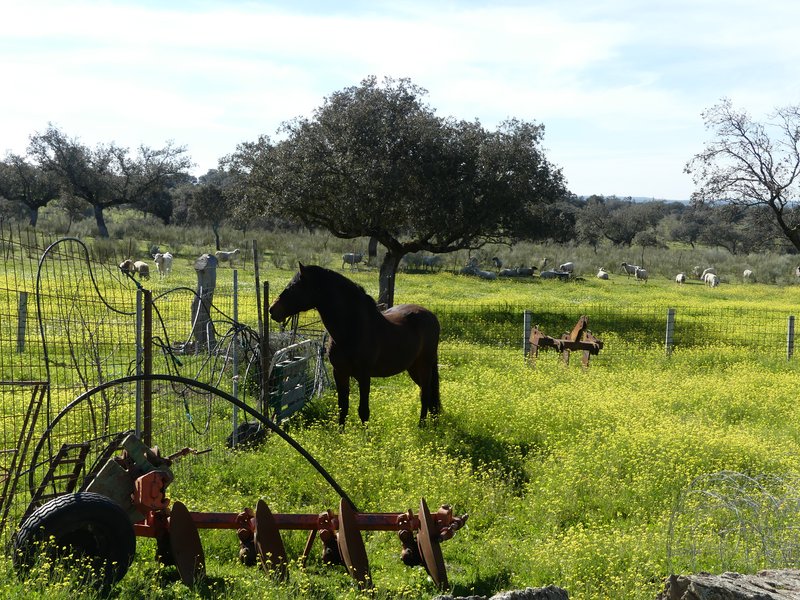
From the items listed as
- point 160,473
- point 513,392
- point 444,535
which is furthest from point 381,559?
point 513,392

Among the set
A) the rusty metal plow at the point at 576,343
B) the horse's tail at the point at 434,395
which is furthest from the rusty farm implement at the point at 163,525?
the rusty metal plow at the point at 576,343

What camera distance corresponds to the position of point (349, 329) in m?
9.86

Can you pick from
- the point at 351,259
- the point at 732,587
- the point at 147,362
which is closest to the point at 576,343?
the point at 147,362

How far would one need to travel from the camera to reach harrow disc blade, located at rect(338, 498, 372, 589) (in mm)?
5637

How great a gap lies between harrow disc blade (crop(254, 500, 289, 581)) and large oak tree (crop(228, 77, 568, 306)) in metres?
14.7

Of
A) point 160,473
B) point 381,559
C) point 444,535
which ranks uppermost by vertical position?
point 160,473

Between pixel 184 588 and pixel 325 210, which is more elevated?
pixel 325 210

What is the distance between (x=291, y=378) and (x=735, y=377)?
8.80 meters

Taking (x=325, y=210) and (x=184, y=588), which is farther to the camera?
(x=325, y=210)

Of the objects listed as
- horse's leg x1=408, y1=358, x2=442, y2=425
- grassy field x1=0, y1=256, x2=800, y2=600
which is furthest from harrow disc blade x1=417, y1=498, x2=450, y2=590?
horse's leg x1=408, y1=358, x2=442, y2=425

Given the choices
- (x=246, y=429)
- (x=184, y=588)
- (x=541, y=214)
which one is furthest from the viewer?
(x=541, y=214)

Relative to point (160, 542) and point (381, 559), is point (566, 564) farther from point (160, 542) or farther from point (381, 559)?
point (160, 542)

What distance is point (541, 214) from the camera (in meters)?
23.8

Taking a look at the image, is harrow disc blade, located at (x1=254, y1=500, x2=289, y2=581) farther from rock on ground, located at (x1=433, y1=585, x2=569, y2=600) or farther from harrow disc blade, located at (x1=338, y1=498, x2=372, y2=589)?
rock on ground, located at (x1=433, y1=585, x2=569, y2=600)
